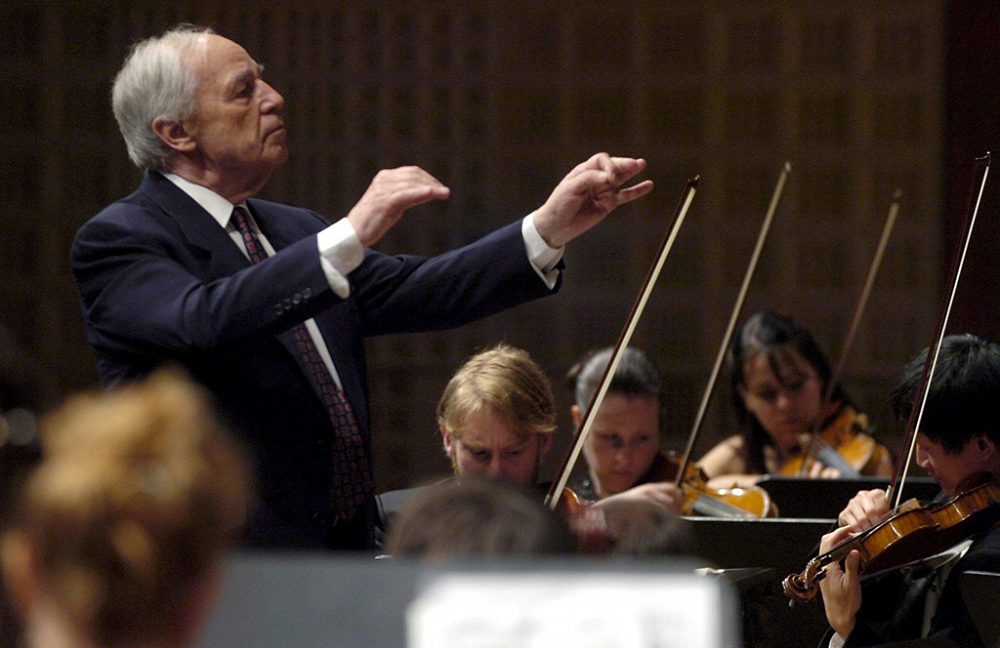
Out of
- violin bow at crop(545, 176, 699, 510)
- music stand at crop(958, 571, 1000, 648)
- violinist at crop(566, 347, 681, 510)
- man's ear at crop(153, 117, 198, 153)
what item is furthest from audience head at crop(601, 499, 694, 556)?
violinist at crop(566, 347, 681, 510)

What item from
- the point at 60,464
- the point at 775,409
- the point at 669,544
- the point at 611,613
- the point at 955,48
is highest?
the point at 955,48

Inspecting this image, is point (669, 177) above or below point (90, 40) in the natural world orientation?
below

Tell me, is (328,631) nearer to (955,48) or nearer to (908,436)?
(908,436)

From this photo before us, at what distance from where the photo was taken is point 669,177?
207 inches

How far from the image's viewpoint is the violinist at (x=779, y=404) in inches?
160

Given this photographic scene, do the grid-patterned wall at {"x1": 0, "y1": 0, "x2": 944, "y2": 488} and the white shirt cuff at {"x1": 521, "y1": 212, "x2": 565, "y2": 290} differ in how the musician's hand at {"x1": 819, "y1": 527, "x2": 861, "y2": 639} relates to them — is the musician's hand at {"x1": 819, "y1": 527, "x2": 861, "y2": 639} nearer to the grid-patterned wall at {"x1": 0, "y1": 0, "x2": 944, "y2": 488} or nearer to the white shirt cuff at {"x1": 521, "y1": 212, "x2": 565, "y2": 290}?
the white shirt cuff at {"x1": 521, "y1": 212, "x2": 565, "y2": 290}

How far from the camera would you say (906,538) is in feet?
7.10

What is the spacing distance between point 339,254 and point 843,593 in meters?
0.83

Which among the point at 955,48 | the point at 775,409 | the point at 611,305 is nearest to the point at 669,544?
the point at 775,409

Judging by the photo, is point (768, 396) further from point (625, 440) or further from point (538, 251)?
point (538, 251)

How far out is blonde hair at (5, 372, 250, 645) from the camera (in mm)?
853

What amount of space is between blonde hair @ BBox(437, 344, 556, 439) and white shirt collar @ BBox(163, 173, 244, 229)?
1.99 feet

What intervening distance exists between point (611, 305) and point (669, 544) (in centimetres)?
358

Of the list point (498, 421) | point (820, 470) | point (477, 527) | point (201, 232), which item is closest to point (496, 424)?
point (498, 421)
